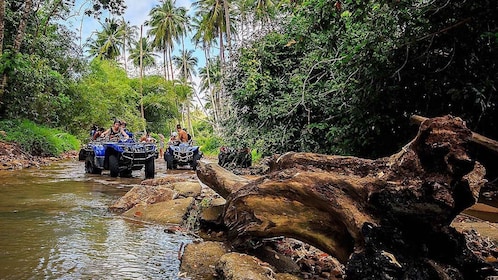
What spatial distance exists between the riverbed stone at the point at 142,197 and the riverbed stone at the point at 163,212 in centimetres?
22

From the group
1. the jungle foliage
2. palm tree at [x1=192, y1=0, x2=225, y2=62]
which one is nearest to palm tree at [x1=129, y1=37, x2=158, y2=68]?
palm tree at [x1=192, y1=0, x2=225, y2=62]

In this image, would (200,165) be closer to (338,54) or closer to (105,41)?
(338,54)

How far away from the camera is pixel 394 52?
7.04m

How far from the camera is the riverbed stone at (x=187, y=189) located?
742cm

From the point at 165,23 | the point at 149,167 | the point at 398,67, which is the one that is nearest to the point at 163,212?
the point at 398,67

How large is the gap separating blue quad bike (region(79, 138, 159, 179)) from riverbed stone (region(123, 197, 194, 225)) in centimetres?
524

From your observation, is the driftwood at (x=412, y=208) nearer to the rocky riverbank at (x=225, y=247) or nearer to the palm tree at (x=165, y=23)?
the rocky riverbank at (x=225, y=247)

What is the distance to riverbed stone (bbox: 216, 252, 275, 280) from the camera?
2.99 metres

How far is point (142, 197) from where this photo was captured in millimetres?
6660

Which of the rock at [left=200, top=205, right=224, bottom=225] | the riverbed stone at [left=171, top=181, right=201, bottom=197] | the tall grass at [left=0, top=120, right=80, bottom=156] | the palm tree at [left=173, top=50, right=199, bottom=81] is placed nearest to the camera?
the rock at [left=200, top=205, right=224, bottom=225]

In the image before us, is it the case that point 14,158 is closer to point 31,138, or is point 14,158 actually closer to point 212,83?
point 31,138

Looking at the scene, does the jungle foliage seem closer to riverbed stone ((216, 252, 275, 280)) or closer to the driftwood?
the driftwood

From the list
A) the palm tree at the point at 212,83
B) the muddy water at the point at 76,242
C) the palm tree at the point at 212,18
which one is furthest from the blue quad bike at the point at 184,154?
the palm tree at the point at 212,83

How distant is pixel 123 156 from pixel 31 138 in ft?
25.8
